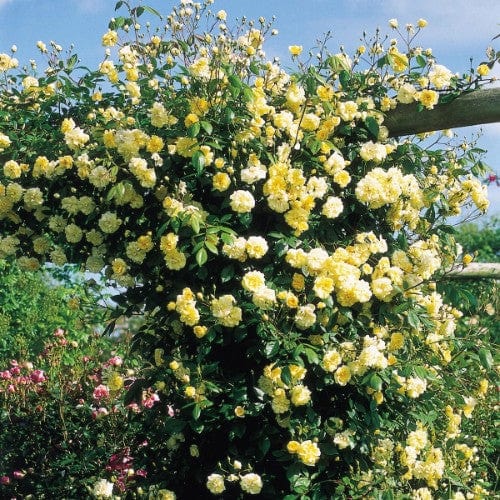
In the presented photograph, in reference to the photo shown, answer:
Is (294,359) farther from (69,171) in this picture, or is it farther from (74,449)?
(74,449)

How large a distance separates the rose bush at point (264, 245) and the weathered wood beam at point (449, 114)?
2.1 inches

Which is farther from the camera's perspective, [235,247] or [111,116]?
[111,116]

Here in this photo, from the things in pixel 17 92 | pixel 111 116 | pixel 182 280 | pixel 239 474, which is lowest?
pixel 239 474

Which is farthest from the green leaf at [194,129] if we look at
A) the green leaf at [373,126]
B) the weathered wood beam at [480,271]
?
the weathered wood beam at [480,271]

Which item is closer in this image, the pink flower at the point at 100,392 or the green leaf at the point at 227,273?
the green leaf at the point at 227,273

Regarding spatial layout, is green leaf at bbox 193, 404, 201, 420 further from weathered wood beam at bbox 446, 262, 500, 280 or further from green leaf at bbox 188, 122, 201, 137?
weathered wood beam at bbox 446, 262, 500, 280

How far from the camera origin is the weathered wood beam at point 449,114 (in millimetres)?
3197

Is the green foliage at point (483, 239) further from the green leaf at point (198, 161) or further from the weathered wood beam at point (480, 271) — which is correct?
the green leaf at point (198, 161)

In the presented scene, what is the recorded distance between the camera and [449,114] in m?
3.28

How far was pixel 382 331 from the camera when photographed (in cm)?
300

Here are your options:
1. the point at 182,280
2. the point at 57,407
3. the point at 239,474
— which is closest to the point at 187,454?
the point at 239,474

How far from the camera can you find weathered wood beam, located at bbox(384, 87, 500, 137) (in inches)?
Result: 126

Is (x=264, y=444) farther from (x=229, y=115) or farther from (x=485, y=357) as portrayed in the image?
(x=229, y=115)

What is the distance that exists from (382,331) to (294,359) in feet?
1.42
